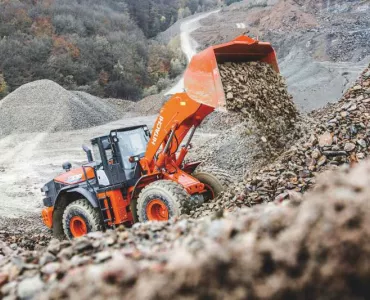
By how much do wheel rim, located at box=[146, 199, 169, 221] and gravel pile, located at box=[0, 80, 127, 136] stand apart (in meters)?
16.8

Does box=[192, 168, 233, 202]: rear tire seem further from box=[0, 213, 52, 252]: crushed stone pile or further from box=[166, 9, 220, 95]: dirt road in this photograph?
box=[166, 9, 220, 95]: dirt road

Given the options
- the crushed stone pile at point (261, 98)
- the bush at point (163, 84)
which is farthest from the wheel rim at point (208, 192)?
the bush at point (163, 84)

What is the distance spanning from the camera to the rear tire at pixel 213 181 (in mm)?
7566

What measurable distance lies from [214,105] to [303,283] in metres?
4.61

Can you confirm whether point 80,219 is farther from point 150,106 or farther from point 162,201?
point 150,106

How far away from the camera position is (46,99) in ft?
81.8

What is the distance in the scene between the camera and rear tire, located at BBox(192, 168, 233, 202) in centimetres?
757

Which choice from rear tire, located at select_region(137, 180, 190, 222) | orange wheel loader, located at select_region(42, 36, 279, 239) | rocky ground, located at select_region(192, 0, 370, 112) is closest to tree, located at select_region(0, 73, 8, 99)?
rocky ground, located at select_region(192, 0, 370, 112)

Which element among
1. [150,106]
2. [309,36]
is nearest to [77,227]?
[150,106]

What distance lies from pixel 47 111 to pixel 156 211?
18.8m

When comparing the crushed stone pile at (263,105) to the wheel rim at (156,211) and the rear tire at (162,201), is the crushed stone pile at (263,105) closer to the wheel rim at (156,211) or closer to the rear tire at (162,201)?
the rear tire at (162,201)

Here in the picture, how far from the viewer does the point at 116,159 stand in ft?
24.3

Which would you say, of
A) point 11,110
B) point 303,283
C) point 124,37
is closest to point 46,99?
point 11,110

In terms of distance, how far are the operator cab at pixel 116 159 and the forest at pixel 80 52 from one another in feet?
76.3
